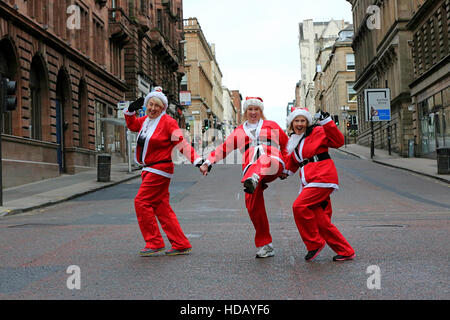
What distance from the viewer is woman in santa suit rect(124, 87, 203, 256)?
6.41 metres

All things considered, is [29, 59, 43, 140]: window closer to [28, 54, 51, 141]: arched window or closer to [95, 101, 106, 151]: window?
[28, 54, 51, 141]: arched window

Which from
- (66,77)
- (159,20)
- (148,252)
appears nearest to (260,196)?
(148,252)

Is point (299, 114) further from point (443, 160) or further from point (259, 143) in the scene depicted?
point (443, 160)

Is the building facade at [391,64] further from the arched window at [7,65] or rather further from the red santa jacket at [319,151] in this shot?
the red santa jacket at [319,151]

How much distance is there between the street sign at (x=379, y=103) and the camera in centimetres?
3734

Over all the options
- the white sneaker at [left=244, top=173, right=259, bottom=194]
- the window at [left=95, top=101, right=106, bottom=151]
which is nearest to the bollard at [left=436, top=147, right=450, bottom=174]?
the white sneaker at [left=244, top=173, right=259, bottom=194]

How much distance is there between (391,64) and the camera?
45.1m

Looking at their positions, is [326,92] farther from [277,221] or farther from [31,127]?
[277,221]

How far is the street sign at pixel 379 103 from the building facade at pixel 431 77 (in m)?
1.91

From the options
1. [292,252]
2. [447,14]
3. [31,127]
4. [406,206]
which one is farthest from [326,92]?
[292,252]

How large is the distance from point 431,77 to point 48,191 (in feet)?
78.1

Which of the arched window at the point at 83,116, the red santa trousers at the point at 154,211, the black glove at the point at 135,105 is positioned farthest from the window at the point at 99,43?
the red santa trousers at the point at 154,211
